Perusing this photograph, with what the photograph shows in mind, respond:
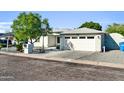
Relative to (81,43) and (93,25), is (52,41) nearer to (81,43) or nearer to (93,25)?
(81,43)

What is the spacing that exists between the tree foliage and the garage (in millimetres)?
4018

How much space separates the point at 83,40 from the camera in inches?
1148

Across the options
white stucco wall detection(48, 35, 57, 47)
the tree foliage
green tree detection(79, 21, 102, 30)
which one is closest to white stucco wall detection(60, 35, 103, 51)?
the tree foliage

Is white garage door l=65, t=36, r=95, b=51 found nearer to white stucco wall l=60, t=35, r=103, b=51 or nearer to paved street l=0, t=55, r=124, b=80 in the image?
white stucco wall l=60, t=35, r=103, b=51

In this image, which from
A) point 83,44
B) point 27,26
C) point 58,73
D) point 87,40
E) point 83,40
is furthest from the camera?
point 83,44

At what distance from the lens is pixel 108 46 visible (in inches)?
1289

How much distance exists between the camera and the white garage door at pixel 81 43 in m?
28.6

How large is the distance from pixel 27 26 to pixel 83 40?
7.47 metres

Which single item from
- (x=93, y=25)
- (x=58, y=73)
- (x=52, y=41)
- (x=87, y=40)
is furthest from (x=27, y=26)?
(x=93, y=25)

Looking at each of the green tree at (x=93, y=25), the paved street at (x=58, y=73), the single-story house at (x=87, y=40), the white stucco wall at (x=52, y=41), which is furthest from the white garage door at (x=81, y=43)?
the green tree at (x=93, y=25)

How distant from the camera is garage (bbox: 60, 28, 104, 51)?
1113 inches

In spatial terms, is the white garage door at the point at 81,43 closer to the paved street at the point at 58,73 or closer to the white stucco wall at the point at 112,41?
the white stucco wall at the point at 112,41
